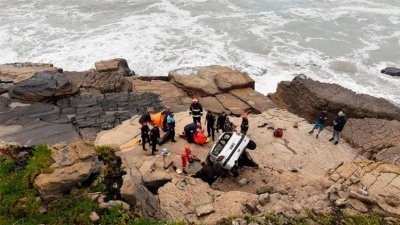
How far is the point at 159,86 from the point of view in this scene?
20047 millimetres

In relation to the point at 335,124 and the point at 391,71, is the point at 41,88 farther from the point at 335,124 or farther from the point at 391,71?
the point at 391,71

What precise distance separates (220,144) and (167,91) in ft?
26.2

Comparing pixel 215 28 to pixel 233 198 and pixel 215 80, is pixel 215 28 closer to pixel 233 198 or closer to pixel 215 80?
pixel 215 80

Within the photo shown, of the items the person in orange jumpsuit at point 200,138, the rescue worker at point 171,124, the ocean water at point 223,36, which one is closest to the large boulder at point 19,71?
the ocean water at point 223,36

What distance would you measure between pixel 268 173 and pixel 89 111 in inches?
334

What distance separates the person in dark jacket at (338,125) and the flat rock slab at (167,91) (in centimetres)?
632

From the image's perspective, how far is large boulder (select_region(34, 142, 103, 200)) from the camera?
30.3ft

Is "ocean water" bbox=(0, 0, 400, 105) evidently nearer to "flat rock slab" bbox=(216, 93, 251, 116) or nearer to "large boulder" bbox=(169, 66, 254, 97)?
"large boulder" bbox=(169, 66, 254, 97)

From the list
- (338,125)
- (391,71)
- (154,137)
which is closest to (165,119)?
(154,137)

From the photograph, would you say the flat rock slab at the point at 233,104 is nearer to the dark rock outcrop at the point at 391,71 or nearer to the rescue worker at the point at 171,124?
the rescue worker at the point at 171,124

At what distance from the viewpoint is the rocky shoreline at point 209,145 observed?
986 centimetres

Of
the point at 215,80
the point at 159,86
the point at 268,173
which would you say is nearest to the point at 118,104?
the point at 159,86

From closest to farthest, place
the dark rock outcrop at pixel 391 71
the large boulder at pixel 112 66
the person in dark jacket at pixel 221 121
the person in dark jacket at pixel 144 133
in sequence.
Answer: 1. the person in dark jacket at pixel 144 133
2. the person in dark jacket at pixel 221 121
3. the large boulder at pixel 112 66
4. the dark rock outcrop at pixel 391 71

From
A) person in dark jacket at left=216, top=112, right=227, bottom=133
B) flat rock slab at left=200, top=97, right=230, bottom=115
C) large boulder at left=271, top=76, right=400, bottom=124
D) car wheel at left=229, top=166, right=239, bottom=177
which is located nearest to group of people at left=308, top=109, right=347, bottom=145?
large boulder at left=271, top=76, right=400, bottom=124
